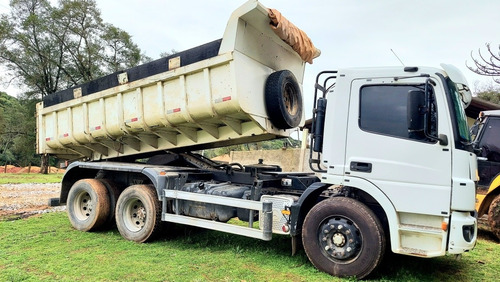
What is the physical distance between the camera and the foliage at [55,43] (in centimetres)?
2608

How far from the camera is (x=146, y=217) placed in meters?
5.70

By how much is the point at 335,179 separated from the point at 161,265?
2442 millimetres

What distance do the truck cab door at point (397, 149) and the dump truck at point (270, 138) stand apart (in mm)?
12

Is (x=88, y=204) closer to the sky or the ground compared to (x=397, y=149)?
closer to the ground

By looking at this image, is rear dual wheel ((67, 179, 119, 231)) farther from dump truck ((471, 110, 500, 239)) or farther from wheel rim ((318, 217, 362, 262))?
dump truck ((471, 110, 500, 239))

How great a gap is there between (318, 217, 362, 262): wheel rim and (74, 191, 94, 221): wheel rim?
4559 mm

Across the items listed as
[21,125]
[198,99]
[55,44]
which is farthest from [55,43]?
[198,99]

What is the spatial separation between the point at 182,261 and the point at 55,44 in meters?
27.7

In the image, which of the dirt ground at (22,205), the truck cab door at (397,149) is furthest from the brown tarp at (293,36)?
the dirt ground at (22,205)

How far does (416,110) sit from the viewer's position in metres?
3.67

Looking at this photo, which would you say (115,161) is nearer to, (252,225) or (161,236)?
(161,236)

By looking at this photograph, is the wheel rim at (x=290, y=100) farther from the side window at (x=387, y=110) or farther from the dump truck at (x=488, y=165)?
the dump truck at (x=488, y=165)

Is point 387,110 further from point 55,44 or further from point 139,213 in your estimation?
point 55,44

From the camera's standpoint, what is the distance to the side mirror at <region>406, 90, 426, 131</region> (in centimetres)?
366
